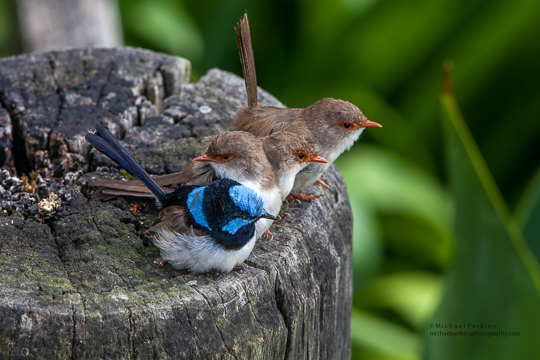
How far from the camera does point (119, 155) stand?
2.44 meters

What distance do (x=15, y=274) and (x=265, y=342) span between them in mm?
959

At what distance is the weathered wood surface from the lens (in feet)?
6.36

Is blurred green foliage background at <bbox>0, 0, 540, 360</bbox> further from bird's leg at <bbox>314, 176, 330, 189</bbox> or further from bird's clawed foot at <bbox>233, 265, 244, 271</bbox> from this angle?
bird's clawed foot at <bbox>233, 265, 244, 271</bbox>

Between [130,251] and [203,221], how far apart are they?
1.05ft

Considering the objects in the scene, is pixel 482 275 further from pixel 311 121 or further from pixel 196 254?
pixel 196 254

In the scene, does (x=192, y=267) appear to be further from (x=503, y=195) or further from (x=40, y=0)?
(x=503, y=195)

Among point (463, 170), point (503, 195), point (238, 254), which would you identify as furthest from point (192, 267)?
point (503, 195)

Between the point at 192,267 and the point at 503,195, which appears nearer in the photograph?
the point at 192,267

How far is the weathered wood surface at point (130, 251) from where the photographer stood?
194cm

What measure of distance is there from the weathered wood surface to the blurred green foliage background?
1.83 m

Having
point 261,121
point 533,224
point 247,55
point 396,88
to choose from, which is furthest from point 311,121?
point 396,88

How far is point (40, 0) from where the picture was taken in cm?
562

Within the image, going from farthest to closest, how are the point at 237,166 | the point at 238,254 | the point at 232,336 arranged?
the point at 237,166, the point at 238,254, the point at 232,336

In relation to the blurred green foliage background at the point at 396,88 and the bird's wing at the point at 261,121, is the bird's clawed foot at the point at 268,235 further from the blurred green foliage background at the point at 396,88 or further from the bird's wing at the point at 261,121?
the blurred green foliage background at the point at 396,88
